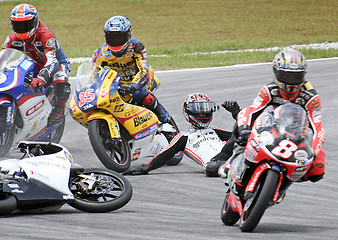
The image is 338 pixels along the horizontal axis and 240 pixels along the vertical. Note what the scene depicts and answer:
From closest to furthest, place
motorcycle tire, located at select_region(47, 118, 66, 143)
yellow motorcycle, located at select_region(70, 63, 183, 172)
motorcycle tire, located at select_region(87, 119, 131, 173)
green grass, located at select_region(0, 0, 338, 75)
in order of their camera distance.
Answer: motorcycle tire, located at select_region(87, 119, 131, 173)
yellow motorcycle, located at select_region(70, 63, 183, 172)
motorcycle tire, located at select_region(47, 118, 66, 143)
green grass, located at select_region(0, 0, 338, 75)

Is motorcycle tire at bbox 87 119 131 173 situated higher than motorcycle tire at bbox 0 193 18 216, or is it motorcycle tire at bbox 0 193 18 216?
motorcycle tire at bbox 0 193 18 216

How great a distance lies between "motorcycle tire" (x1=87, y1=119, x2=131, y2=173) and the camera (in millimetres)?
8766

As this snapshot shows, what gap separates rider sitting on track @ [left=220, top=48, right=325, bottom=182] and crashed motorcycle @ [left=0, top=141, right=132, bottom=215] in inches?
39.8

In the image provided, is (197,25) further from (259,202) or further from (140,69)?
(259,202)

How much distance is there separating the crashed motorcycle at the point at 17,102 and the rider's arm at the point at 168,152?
1757mm

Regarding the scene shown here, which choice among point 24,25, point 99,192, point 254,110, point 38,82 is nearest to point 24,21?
point 24,25

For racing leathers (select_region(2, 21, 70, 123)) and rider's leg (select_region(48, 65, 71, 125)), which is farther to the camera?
rider's leg (select_region(48, 65, 71, 125))

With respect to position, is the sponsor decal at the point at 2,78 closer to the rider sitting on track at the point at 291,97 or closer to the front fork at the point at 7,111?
the front fork at the point at 7,111

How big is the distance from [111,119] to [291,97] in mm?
3186

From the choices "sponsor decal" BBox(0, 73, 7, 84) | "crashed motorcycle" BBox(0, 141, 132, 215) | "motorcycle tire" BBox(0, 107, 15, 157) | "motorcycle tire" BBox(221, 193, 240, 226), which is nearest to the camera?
"motorcycle tire" BBox(221, 193, 240, 226)

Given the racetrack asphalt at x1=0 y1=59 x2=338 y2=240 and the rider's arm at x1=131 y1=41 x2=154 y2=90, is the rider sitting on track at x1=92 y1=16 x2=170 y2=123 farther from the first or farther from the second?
the racetrack asphalt at x1=0 y1=59 x2=338 y2=240

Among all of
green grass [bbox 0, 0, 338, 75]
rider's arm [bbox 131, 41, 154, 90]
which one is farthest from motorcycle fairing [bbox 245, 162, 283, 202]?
green grass [bbox 0, 0, 338, 75]

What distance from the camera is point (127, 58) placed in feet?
33.0

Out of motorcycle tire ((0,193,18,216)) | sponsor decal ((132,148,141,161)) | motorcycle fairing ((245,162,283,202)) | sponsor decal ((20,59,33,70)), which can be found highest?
motorcycle fairing ((245,162,283,202))
